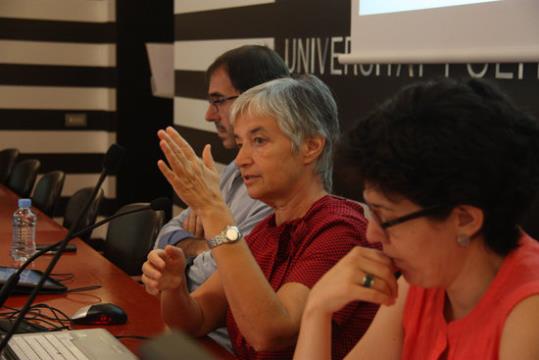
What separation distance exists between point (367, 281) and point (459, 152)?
0.37m

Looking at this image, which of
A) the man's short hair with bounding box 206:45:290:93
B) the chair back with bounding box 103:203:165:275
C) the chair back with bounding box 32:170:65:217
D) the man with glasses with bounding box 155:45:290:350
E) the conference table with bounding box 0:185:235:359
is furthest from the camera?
the chair back with bounding box 32:170:65:217

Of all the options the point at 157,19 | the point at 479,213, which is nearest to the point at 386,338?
the point at 479,213

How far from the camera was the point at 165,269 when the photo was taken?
2.16 metres

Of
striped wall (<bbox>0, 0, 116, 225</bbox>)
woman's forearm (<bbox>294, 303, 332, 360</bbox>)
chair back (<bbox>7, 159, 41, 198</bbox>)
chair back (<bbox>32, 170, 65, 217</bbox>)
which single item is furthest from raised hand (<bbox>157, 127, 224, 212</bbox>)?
striped wall (<bbox>0, 0, 116, 225</bbox>)

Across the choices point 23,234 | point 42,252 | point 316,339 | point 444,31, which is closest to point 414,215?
point 316,339

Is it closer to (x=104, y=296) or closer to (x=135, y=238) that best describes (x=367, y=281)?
(x=104, y=296)

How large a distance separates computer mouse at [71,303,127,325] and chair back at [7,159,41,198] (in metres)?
3.67

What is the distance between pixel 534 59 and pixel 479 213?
95 centimetres

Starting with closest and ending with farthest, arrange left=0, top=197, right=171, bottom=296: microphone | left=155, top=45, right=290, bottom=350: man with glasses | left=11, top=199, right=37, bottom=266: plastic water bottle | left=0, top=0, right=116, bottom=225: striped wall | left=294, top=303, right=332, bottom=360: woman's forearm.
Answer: left=0, top=197, right=171, bottom=296: microphone
left=294, top=303, right=332, bottom=360: woman's forearm
left=155, top=45, right=290, bottom=350: man with glasses
left=11, top=199, right=37, bottom=266: plastic water bottle
left=0, top=0, right=116, bottom=225: striped wall

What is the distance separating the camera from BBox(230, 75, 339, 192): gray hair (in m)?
2.23

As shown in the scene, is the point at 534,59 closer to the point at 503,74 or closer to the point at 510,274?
the point at 503,74

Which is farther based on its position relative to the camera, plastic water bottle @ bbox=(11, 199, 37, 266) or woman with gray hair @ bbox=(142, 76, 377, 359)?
plastic water bottle @ bbox=(11, 199, 37, 266)

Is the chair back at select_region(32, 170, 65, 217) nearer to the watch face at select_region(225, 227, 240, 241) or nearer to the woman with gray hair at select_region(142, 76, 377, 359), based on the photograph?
the woman with gray hair at select_region(142, 76, 377, 359)

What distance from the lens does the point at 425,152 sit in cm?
139
